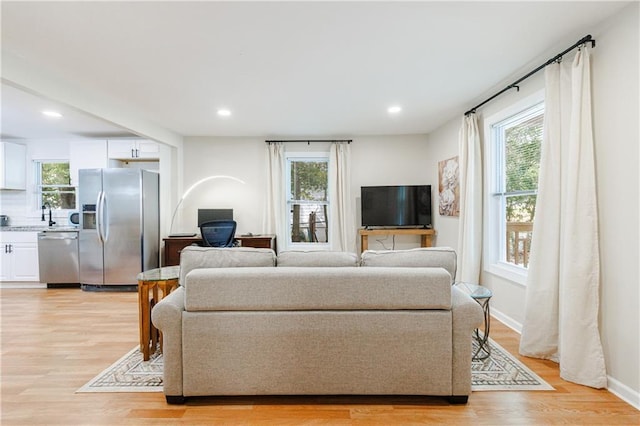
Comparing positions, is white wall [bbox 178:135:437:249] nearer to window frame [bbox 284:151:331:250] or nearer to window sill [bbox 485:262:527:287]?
window frame [bbox 284:151:331:250]

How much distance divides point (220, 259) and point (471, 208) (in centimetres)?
286

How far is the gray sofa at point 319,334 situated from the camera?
1.85 meters

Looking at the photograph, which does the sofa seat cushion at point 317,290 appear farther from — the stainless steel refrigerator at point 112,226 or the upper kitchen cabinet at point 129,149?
the upper kitchen cabinet at point 129,149

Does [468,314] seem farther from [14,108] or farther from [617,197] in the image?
[14,108]

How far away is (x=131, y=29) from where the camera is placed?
211 centimetres

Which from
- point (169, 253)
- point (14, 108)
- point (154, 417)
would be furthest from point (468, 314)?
point (14, 108)

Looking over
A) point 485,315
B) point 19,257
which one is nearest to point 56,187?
point 19,257

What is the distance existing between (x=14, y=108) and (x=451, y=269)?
5.08 meters

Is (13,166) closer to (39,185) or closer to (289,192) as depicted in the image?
(39,185)

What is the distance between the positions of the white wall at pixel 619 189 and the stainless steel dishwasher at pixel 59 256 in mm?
6180

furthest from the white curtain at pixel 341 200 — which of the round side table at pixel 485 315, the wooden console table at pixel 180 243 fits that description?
the round side table at pixel 485 315

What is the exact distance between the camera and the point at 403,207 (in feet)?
16.8

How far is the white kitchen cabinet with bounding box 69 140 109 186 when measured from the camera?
16.6 ft

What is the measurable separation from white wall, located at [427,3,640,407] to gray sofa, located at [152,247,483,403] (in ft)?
3.16
